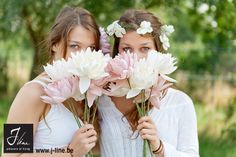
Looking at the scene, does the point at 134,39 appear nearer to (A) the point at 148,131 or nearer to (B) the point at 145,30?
(B) the point at 145,30

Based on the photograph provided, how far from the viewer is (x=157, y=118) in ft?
7.59

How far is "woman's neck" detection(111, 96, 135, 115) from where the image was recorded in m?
2.36

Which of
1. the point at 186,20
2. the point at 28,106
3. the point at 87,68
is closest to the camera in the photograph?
the point at 87,68

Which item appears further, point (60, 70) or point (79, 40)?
point (79, 40)

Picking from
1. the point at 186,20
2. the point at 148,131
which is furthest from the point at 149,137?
the point at 186,20

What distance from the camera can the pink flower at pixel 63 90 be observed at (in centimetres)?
193

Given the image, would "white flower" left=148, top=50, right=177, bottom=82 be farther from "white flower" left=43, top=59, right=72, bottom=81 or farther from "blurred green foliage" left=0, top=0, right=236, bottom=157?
"blurred green foliage" left=0, top=0, right=236, bottom=157

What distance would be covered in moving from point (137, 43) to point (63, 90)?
53cm

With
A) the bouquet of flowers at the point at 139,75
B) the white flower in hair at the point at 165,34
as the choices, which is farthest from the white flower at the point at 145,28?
the bouquet of flowers at the point at 139,75

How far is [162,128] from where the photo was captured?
7.50 ft

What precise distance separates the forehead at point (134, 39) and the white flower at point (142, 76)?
39 centimetres

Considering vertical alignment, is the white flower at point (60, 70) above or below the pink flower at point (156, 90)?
above

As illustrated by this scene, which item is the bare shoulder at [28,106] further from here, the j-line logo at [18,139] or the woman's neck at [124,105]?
the woman's neck at [124,105]

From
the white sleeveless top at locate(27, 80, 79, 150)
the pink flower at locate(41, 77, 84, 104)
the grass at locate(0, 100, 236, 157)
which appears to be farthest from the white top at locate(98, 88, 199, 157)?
the grass at locate(0, 100, 236, 157)
